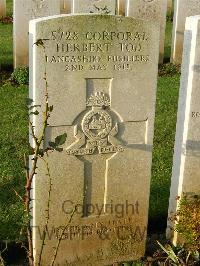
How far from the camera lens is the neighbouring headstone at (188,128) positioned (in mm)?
3865

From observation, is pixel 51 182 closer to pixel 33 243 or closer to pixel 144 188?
pixel 33 243

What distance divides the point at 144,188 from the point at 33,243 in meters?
0.91

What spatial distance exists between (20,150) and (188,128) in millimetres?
2492

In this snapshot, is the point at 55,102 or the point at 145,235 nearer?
the point at 55,102

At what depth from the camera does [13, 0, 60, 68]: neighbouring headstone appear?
9031mm

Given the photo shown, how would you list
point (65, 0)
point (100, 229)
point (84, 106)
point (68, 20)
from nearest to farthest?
point (68, 20)
point (84, 106)
point (100, 229)
point (65, 0)

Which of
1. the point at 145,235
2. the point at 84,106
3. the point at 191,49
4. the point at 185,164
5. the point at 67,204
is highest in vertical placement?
the point at 191,49

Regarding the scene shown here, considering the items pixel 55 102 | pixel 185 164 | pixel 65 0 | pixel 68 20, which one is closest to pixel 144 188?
pixel 185 164

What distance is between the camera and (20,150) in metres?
6.00

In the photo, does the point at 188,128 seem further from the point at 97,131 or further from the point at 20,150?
A: the point at 20,150

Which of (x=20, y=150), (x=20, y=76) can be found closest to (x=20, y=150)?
(x=20, y=150)

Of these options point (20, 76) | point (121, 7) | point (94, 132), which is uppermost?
point (121, 7)

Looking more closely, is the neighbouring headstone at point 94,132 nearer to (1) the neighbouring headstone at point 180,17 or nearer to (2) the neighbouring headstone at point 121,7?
(1) the neighbouring headstone at point 180,17

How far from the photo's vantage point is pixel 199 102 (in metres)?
3.97
